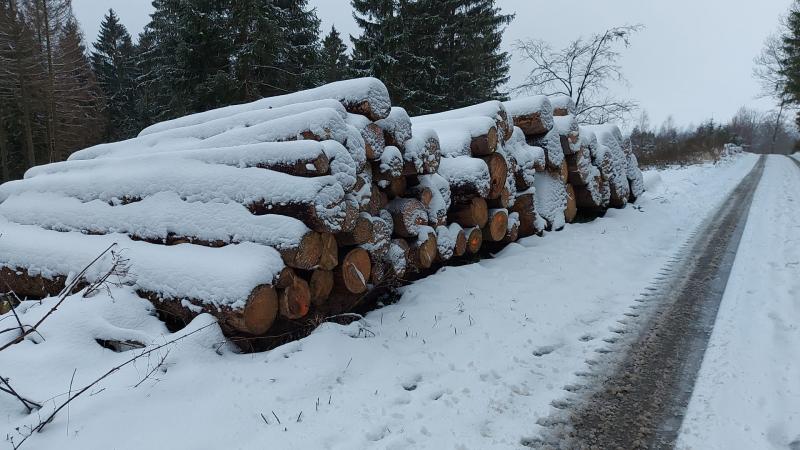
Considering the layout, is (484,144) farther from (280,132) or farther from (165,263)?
(165,263)

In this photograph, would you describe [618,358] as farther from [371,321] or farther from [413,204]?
[413,204]

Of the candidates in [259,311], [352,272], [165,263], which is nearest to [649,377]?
[352,272]

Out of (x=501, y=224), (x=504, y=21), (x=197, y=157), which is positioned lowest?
(x=501, y=224)

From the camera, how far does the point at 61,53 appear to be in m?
18.9

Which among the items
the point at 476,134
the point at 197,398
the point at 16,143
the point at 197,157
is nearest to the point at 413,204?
the point at 476,134

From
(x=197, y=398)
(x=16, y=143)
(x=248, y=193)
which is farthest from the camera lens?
(x=16, y=143)

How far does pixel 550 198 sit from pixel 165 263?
6.15m

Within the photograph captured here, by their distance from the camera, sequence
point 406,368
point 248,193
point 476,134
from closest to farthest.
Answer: point 406,368 < point 248,193 < point 476,134

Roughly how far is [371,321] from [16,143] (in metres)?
27.3

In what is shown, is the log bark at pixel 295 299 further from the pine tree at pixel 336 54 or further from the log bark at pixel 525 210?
the pine tree at pixel 336 54

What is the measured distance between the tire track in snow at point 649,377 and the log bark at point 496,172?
224 centimetres

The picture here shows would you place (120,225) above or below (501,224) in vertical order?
above

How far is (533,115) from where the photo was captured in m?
7.35

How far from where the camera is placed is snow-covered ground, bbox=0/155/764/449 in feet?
8.02
